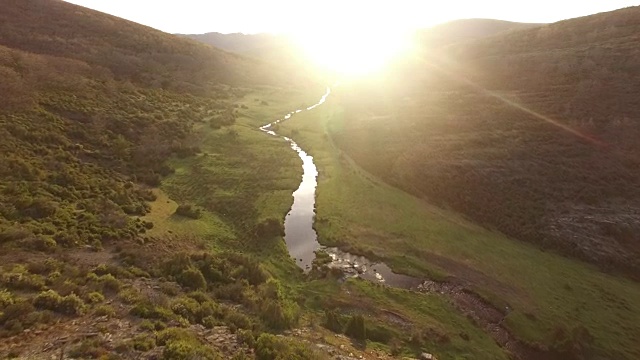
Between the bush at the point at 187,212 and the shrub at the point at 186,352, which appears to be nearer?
the shrub at the point at 186,352

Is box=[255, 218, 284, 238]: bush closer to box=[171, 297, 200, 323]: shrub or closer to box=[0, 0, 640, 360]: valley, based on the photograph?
box=[0, 0, 640, 360]: valley

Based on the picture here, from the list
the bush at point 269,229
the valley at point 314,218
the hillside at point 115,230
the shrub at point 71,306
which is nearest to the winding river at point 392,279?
the valley at point 314,218

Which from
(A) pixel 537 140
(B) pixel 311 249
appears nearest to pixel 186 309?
(B) pixel 311 249

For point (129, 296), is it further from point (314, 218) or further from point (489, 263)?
point (489, 263)

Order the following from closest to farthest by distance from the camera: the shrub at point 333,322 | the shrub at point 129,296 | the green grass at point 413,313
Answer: the shrub at point 129,296 < the shrub at point 333,322 < the green grass at point 413,313

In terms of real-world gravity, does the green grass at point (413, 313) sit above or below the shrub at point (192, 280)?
below

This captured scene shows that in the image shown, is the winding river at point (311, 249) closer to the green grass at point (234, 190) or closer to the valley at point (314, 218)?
the valley at point (314, 218)
